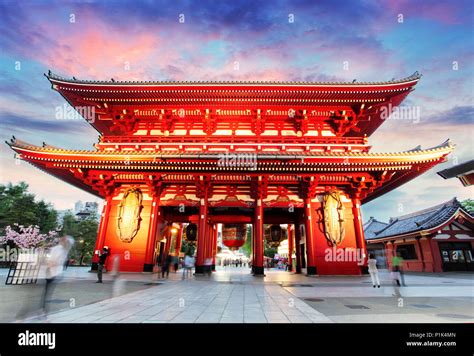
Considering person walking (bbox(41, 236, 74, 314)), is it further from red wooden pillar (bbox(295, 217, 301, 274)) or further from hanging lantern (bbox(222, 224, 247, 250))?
hanging lantern (bbox(222, 224, 247, 250))

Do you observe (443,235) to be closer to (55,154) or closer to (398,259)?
(398,259)

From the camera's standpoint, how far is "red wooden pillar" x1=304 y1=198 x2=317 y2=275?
14926 millimetres

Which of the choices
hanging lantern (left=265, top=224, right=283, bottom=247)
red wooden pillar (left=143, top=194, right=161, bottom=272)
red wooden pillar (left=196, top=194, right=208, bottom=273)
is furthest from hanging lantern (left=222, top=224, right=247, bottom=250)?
red wooden pillar (left=143, top=194, right=161, bottom=272)

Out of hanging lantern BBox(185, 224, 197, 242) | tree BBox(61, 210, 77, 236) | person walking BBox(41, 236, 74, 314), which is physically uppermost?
tree BBox(61, 210, 77, 236)

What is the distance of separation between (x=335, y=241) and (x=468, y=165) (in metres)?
8.76

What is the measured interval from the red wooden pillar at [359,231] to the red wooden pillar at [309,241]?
2.68 metres

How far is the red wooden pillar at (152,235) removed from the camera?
14.9 meters

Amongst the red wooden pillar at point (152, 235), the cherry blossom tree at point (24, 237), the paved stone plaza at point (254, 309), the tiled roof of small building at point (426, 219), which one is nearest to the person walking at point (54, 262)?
the paved stone plaza at point (254, 309)

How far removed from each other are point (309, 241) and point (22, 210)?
44205 mm

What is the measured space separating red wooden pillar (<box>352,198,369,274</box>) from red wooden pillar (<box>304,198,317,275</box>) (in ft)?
8.80

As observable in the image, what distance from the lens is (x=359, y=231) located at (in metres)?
Result: 15.1
